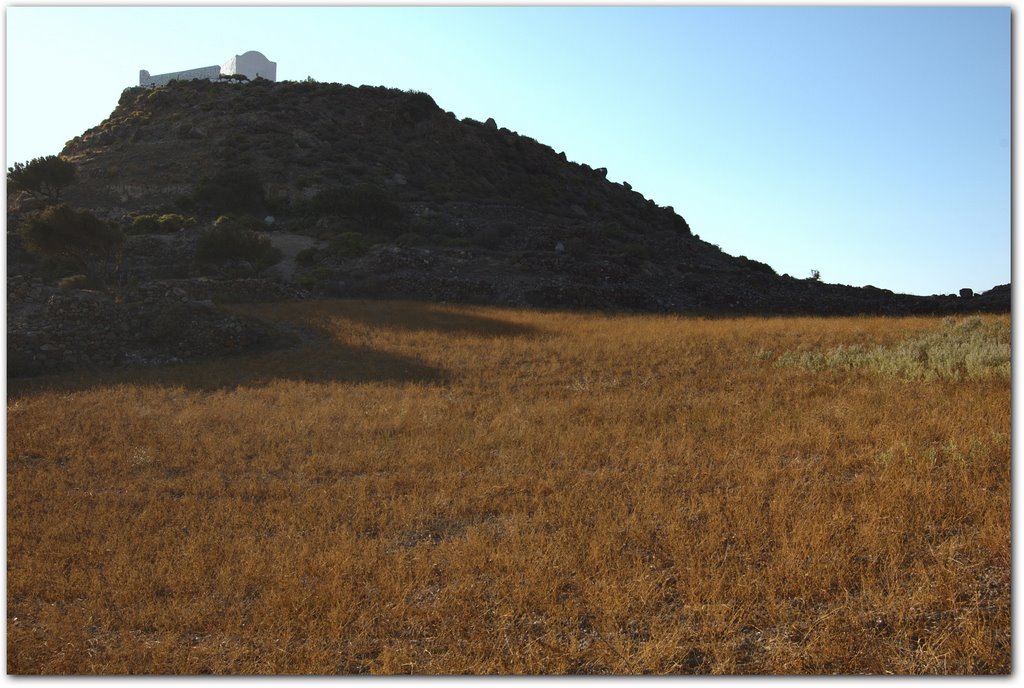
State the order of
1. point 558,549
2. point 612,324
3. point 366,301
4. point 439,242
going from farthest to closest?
point 439,242 → point 366,301 → point 612,324 → point 558,549

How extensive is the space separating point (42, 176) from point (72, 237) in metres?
28.3

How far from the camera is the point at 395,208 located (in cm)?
5019

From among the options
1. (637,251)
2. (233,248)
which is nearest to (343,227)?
(233,248)

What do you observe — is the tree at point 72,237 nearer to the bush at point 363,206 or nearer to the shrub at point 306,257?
the shrub at point 306,257

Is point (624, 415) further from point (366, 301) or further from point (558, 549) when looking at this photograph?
point (366, 301)

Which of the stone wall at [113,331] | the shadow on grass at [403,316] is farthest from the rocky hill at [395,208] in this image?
the stone wall at [113,331]

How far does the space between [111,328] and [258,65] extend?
81170 millimetres

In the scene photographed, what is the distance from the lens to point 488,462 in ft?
34.4

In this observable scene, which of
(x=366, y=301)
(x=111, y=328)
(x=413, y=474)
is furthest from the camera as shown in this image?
(x=366, y=301)

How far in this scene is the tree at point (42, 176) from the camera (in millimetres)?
52750

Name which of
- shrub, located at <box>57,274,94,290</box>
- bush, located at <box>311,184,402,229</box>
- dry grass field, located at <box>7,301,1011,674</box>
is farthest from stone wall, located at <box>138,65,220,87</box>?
dry grass field, located at <box>7,301,1011,674</box>

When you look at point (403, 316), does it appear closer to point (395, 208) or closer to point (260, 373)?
point (260, 373)

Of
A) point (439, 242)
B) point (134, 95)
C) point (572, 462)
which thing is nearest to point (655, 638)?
point (572, 462)

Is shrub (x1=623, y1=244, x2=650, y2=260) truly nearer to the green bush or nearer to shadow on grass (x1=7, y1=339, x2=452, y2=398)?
the green bush
